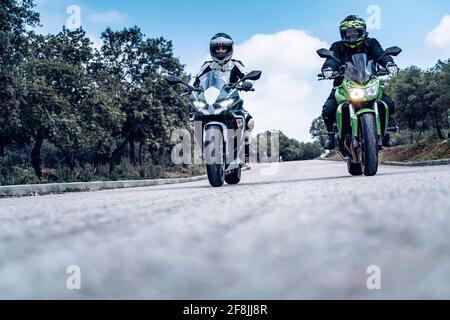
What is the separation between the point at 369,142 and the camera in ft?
22.2

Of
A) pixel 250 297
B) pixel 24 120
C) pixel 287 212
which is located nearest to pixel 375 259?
pixel 250 297

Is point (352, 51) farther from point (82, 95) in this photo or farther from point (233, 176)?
point (82, 95)

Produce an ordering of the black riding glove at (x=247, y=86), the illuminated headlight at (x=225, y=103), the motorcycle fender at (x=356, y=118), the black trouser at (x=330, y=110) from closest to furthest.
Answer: the motorcycle fender at (x=356, y=118) → the illuminated headlight at (x=225, y=103) → the black trouser at (x=330, y=110) → the black riding glove at (x=247, y=86)

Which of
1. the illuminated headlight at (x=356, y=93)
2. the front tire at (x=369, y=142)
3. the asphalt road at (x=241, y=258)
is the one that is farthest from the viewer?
the illuminated headlight at (x=356, y=93)

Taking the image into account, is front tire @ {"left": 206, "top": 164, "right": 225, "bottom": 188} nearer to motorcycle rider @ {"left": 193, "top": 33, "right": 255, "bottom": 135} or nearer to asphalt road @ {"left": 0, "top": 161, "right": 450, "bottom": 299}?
motorcycle rider @ {"left": 193, "top": 33, "right": 255, "bottom": 135}

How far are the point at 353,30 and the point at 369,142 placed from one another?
1.96m

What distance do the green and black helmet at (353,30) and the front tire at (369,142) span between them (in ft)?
4.61

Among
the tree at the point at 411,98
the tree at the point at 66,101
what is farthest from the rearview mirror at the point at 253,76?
the tree at the point at 411,98

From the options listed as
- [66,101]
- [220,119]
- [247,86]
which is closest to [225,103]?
[220,119]

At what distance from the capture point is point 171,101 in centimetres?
3222

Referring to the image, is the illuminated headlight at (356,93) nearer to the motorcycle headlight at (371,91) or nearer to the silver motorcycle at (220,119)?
the motorcycle headlight at (371,91)

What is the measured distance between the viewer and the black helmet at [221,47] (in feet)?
27.7

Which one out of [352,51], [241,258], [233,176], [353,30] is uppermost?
[353,30]

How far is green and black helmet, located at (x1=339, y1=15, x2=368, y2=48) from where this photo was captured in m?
→ 7.55
